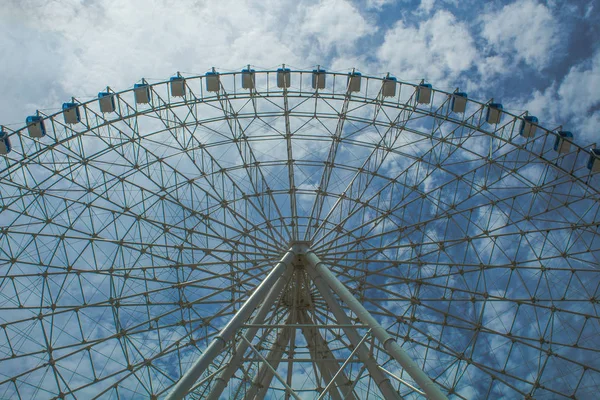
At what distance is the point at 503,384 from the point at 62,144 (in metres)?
29.6

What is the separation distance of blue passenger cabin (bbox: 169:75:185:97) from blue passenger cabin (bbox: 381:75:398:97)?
466 inches

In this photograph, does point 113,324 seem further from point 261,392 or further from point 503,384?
point 503,384

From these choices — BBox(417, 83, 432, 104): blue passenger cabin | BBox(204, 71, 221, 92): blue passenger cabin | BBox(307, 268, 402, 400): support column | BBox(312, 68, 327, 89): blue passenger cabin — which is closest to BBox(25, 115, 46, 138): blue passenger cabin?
BBox(204, 71, 221, 92): blue passenger cabin

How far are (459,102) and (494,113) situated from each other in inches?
83.3

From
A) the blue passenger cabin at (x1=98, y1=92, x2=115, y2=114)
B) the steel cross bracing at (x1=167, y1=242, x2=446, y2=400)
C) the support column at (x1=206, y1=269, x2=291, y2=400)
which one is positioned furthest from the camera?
the blue passenger cabin at (x1=98, y1=92, x2=115, y2=114)

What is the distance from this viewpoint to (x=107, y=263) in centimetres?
Result: 3309

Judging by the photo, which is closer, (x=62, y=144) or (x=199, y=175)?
(x=62, y=144)

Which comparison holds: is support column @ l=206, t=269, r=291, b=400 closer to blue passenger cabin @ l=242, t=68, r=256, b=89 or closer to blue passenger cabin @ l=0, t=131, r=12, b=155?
blue passenger cabin @ l=242, t=68, r=256, b=89

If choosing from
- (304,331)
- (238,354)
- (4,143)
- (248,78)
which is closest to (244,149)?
(248,78)

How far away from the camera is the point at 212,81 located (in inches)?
1291

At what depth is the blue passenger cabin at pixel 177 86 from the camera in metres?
32.2

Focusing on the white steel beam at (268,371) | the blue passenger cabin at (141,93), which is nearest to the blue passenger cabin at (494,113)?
the white steel beam at (268,371)

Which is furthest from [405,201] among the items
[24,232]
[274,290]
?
[24,232]

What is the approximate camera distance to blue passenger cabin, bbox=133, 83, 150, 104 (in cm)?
3170
